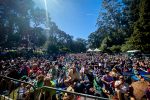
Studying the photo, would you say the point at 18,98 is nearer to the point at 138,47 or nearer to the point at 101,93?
the point at 101,93

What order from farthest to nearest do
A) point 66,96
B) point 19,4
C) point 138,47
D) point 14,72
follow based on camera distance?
point 19,4 < point 138,47 < point 14,72 < point 66,96

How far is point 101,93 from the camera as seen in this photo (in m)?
9.77

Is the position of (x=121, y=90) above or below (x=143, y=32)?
below

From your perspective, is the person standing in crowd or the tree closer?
the person standing in crowd

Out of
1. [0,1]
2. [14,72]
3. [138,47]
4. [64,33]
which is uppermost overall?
[64,33]

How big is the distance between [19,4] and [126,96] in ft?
212

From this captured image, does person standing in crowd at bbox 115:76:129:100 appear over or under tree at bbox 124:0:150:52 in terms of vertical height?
under

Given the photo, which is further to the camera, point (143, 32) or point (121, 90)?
point (143, 32)

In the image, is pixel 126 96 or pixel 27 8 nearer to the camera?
pixel 126 96

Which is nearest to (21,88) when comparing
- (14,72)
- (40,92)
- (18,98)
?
(18,98)

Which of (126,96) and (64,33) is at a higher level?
(64,33)

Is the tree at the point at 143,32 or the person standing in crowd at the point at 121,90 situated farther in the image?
the tree at the point at 143,32

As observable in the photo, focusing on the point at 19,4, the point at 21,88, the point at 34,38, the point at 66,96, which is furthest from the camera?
the point at 34,38

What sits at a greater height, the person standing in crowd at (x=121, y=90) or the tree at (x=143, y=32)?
the tree at (x=143, y=32)
